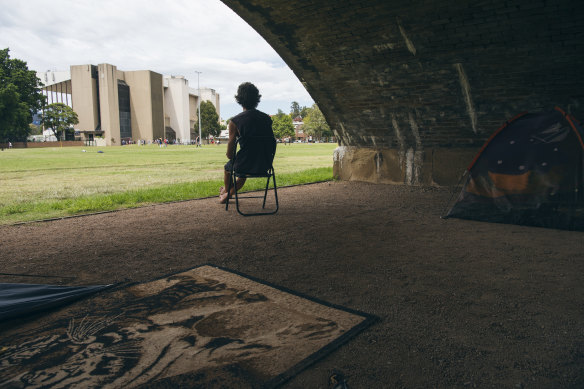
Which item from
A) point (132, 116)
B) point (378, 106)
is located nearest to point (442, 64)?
point (378, 106)

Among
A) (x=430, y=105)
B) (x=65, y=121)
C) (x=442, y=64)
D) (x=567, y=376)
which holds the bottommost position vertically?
(x=567, y=376)

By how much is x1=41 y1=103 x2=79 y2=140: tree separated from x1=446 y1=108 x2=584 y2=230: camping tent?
6691 centimetres

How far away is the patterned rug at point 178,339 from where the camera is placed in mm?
1683

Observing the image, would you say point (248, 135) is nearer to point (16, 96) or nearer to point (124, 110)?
point (16, 96)

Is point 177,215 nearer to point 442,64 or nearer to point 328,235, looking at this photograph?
point 328,235

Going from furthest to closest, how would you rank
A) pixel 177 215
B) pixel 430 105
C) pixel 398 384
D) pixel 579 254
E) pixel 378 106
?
pixel 378 106, pixel 430 105, pixel 177 215, pixel 579 254, pixel 398 384

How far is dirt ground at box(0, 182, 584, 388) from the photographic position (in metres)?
1.81

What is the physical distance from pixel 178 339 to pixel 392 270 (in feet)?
5.87

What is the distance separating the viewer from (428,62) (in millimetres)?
6289

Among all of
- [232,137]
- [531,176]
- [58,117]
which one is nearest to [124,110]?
[58,117]

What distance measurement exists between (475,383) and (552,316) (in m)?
0.99

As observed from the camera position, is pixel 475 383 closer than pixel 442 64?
Yes

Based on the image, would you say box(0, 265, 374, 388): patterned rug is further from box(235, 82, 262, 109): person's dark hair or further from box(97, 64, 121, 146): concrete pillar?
box(97, 64, 121, 146): concrete pillar

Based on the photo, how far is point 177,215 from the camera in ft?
17.7
